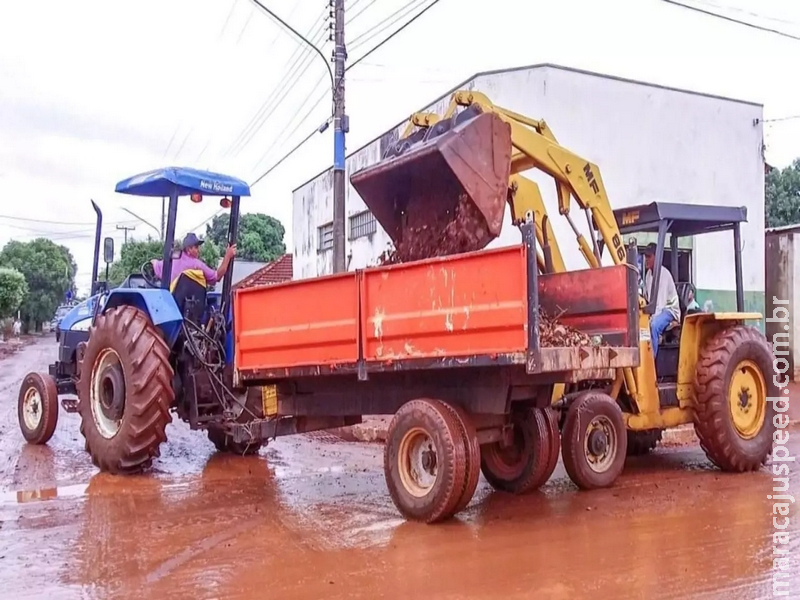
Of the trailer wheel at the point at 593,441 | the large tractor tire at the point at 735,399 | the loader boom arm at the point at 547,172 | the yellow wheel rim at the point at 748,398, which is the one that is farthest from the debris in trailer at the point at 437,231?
the yellow wheel rim at the point at 748,398

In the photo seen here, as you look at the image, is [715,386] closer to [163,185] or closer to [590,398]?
[590,398]

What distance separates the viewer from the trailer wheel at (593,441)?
6406 mm

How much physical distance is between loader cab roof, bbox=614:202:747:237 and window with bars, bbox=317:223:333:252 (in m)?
12.8

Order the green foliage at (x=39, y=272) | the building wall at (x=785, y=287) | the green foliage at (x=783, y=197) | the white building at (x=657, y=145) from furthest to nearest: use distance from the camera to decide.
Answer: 1. the green foliage at (x=39, y=272)
2. the green foliage at (x=783, y=197)
3. the building wall at (x=785, y=287)
4. the white building at (x=657, y=145)

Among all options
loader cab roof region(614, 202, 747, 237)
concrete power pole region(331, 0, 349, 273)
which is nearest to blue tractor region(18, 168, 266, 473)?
concrete power pole region(331, 0, 349, 273)

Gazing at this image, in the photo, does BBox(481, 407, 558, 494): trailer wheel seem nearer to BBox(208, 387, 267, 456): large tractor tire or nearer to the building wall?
BBox(208, 387, 267, 456): large tractor tire

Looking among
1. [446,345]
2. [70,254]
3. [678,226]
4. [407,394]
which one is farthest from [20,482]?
[70,254]

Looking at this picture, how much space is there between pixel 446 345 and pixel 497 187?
142 cm

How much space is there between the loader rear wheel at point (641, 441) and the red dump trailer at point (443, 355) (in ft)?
5.54

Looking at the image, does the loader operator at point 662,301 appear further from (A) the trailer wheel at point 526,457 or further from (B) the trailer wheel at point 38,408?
(B) the trailer wheel at point 38,408

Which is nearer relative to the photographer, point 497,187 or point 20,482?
point 497,187

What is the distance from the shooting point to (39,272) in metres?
52.8

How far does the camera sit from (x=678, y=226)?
7992mm

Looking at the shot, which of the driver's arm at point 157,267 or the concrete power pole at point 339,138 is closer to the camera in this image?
the driver's arm at point 157,267
